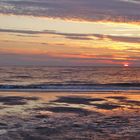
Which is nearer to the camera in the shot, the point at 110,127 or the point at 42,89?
the point at 110,127

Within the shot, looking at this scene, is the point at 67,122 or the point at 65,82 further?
the point at 65,82

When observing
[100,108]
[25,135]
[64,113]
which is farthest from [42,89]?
[25,135]

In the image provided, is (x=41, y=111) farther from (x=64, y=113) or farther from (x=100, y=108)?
(x=100, y=108)

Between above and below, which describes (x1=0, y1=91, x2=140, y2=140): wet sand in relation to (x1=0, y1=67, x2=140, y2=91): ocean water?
above

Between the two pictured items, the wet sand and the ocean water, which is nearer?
the wet sand

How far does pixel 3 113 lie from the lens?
21000mm

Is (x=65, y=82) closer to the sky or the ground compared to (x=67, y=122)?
closer to the ground

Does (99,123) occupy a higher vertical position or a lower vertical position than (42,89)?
higher

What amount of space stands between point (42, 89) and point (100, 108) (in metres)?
17.6

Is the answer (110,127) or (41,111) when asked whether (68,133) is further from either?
(41,111)

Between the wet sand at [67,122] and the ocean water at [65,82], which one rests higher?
the wet sand at [67,122]

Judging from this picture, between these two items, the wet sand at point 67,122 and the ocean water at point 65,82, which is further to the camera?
the ocean water at point 65,82

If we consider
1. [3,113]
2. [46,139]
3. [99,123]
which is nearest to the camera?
[46,139]

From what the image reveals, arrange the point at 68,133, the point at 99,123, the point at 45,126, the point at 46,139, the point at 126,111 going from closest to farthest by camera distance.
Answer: the point at 46,139 < the point at 68,133 < the point at 45,126 < the point at 99,123 < the point at 126,111
